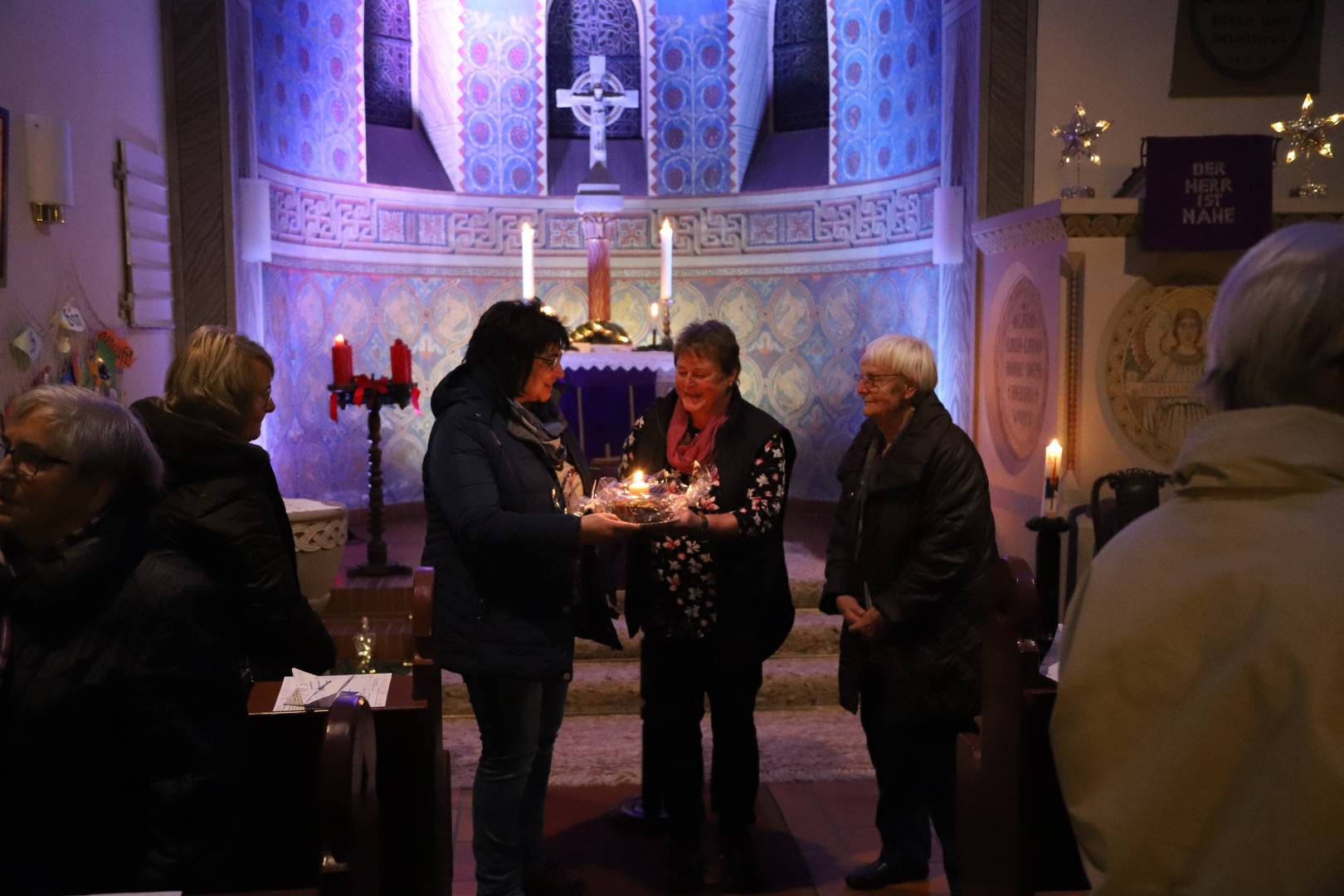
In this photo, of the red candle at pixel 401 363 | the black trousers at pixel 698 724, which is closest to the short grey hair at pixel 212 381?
the black trousers at pixel 698 724

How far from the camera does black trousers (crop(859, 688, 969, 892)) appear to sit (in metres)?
3.00

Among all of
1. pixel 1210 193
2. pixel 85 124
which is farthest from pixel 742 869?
pixel 85 124

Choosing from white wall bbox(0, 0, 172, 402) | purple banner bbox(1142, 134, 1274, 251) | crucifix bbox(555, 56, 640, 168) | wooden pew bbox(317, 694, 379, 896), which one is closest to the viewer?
wooden pew bbox(317, 694, 379, 896)

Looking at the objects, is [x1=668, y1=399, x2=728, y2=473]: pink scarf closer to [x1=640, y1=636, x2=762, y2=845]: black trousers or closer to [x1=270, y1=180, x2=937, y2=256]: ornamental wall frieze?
[x1=640, y1=636, x2=762, y2=845]: black trousers

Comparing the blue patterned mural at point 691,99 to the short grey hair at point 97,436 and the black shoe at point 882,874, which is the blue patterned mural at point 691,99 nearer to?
the black shoe at point 882,874

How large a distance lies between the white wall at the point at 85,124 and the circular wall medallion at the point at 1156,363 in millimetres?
3954

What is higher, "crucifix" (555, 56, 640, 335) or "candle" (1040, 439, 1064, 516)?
"crucifix" (555, 56, 640, 335)

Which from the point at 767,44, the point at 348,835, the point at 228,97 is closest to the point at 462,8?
the point at 767,44

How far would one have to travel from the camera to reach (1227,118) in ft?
18.8

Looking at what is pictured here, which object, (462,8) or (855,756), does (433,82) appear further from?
(855,756)

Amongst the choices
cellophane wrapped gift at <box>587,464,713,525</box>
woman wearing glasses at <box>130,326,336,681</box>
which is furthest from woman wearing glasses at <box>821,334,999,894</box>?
woman wearing glasses at <box>130,326,336,681</box>

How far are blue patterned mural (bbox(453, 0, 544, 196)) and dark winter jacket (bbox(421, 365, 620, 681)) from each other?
5445mm

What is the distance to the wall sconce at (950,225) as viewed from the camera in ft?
19.8

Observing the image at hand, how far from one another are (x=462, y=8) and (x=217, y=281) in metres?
3.13
